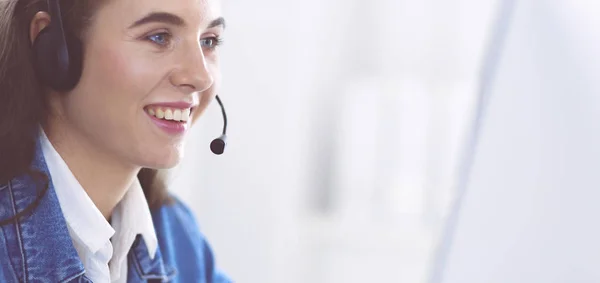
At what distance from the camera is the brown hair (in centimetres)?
100

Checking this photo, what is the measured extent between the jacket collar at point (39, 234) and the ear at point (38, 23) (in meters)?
0.16

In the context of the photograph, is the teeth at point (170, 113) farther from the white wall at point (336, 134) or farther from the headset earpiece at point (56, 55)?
the white wall at point (336, 134)

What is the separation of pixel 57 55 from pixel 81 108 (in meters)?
0.09

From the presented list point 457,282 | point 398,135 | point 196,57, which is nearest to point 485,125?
point 457,282

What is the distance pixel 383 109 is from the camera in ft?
6.57

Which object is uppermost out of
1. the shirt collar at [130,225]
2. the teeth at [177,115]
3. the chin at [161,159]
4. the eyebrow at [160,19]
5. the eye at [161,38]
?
the eyebrow at [160,19]

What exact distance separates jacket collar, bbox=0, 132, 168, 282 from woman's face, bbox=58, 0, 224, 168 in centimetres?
10

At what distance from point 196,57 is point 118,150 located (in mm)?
165

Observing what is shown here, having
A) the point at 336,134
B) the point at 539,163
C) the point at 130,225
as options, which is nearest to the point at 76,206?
the point at 130,225

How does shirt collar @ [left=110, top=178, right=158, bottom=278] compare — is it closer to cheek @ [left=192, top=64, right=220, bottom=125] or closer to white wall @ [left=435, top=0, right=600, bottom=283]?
cheek @ [left=192, top=64, right=220, bottom=125]

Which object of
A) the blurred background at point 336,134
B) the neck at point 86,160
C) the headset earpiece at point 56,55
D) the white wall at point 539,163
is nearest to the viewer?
the white wall at point 539,163

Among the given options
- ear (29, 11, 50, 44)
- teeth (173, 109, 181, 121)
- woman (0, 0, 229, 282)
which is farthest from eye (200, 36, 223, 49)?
ear (29, 11, 50, 44)

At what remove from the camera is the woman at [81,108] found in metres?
0.99

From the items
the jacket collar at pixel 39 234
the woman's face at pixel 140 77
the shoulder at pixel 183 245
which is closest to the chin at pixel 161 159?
the woman's face at pixel 140 77
